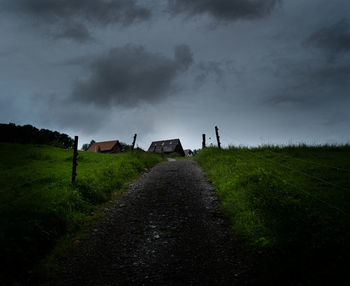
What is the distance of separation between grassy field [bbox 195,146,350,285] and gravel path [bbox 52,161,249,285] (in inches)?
23.1

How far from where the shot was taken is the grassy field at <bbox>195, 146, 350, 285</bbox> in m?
4.22

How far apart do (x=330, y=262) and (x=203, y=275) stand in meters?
2.58

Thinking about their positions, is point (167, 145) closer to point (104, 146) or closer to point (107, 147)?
point (107, 147)

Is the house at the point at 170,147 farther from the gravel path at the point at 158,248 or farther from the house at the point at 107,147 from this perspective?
the gravel path at the point at 158,248

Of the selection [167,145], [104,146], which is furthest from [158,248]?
[104,146]

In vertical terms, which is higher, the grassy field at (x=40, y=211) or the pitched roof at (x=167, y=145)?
the pitched roof at (x=167, y=145)

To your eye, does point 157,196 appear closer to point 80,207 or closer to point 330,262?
point 80,207

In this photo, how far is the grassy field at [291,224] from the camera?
422 cm

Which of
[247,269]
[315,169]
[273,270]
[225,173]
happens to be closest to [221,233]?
[247,269]

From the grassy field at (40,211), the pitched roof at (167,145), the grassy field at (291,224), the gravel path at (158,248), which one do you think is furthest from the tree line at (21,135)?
the pitched roof at (167,145)

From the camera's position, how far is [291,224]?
18.3 ft

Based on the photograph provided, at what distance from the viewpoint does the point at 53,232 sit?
6.44 m

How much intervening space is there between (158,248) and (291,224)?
12.0 ft

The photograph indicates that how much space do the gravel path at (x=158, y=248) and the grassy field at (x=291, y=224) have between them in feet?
1.92
